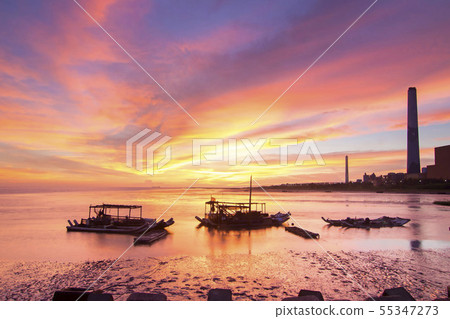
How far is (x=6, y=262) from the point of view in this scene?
1809 cm

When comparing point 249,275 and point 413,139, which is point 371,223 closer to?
point 249,275

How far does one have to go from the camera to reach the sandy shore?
39.9ft

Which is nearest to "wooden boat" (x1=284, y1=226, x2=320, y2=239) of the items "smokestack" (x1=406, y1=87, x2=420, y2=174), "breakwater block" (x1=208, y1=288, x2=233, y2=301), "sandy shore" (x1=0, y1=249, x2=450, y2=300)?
"sandy shore" (x1=0, y1=249, x2=450, y2=300)

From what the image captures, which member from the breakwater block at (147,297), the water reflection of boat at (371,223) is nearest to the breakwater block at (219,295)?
the breakwater block at (147,297)

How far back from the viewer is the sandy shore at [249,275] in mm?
12172

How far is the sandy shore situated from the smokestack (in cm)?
12640

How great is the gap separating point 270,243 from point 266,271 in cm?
934

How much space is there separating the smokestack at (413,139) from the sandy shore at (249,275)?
415 ft

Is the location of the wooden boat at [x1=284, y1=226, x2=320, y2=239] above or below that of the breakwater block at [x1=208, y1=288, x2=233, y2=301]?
below

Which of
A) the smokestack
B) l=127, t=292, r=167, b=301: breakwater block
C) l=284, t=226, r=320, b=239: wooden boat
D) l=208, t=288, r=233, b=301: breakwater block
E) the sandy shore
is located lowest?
l=284, t=226, r=320, b=239: wooden boat

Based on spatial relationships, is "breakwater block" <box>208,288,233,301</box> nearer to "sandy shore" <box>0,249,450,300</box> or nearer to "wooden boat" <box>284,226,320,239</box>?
"sandy shore" <box>0,249,450,300</box>

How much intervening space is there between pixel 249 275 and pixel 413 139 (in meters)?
143
